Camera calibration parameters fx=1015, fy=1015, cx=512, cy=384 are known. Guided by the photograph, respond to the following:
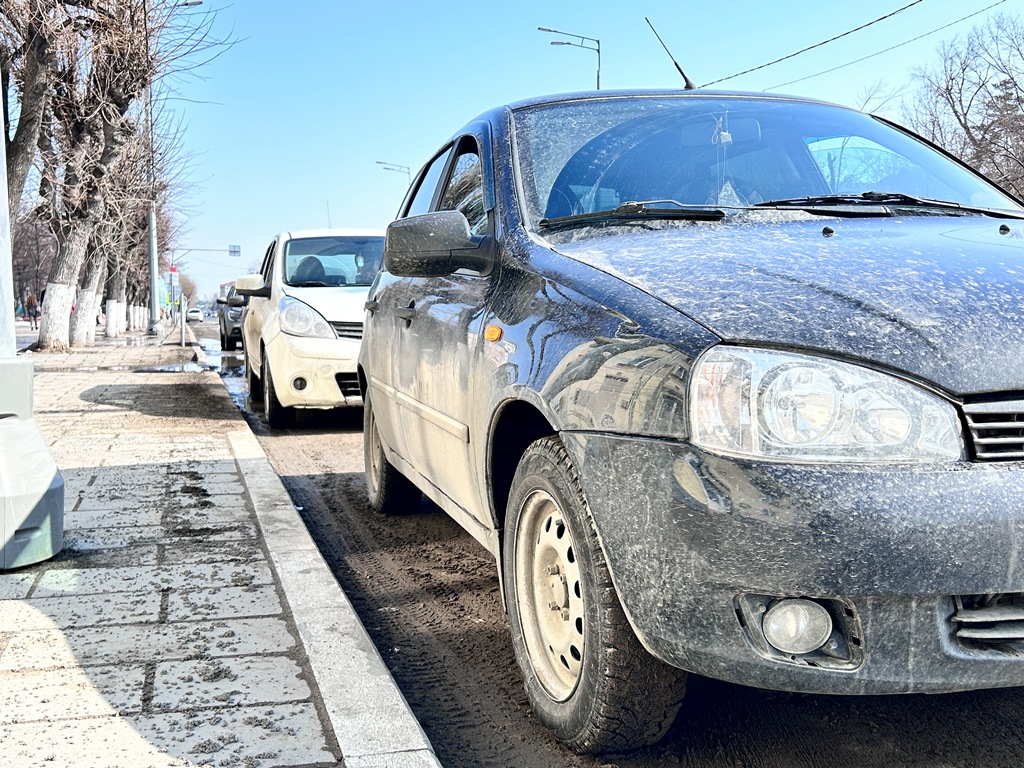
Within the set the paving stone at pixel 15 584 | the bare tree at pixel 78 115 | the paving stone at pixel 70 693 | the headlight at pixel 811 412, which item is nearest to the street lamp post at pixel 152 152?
the bare tree at pixel 78 115

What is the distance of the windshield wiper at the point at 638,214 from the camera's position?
2916 mm

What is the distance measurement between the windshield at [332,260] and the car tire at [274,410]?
846 millimetres

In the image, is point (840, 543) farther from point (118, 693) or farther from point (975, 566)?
point (118, 693)

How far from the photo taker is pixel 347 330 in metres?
8.70

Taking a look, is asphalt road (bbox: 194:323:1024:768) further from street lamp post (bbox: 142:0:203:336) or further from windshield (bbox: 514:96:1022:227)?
street lamp post (bbox: 142:0:203:336)

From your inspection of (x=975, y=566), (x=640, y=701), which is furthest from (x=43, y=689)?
(x=975, y=566)

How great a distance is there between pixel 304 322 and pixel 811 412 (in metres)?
7.13

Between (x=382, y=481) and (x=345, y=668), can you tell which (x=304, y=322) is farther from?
(x=345, y=668)

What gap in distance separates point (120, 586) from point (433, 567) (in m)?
1.27

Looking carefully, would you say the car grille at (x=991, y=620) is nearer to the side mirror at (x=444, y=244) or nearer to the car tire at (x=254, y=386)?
the side mirror at (x=444, y=244)

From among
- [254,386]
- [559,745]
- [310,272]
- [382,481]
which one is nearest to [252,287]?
[310,272]

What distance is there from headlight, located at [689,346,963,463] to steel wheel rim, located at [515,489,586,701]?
1.79ft

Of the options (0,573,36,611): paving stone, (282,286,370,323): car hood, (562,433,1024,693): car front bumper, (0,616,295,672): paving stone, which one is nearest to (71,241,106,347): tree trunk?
(282,286,370,323): car hood

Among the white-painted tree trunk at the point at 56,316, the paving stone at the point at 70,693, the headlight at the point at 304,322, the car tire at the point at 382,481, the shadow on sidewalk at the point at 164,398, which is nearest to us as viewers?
the paving stone at the point at 70,693
